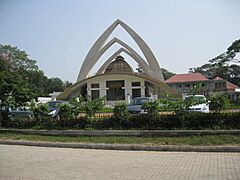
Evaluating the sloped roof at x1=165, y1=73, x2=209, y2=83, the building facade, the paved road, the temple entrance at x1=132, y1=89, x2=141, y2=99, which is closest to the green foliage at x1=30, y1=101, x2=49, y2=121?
the paved road

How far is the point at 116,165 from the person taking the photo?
7.95 m

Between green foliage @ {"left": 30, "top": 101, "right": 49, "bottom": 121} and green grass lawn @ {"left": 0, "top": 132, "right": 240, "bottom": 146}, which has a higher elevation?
green foliage @ {"left": 30, "top": 101, "right": 49, "bottom": 121}

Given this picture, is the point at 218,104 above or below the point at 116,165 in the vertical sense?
above

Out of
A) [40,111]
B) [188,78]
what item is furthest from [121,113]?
[188,78]

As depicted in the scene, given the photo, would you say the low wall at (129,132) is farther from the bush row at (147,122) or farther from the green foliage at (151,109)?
the green foliage at (151,109)

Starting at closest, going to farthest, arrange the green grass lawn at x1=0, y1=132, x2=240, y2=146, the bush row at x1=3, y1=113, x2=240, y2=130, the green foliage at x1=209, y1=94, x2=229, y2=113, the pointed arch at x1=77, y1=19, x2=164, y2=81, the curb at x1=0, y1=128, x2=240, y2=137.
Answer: the green grass lawn at x1=0, y1=132, x2=240, y2=146, the curb at x1=0, y1=128, x2=240, y2=137, the bush row at x1=3, y1=113, x2=240, y2=130, the green foliage at x1=209, y1=94, x2=229, y2=113, the pointed arch at x1=77, y1=19, x2=164, y2=81

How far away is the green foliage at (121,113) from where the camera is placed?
13.4 metres

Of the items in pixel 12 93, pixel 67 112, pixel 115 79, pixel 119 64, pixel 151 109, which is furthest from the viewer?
pixel 119 64

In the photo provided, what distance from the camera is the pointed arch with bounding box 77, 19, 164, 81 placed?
56188 mm

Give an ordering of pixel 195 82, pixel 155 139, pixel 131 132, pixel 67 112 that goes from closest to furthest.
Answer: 1. pixel 155 139
2. pixel 131 132
3. pixel 67 112
4. pixel 195 82

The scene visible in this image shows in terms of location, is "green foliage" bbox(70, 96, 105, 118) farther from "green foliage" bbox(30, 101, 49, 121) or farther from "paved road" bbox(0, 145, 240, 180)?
"paved road" bbox(0, 145, 240, 180)

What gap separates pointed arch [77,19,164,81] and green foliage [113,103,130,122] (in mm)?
43259

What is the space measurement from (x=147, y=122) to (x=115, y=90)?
45487 millimetres

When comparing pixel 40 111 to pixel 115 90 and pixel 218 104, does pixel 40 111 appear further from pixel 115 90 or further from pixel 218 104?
pixel 115 90
